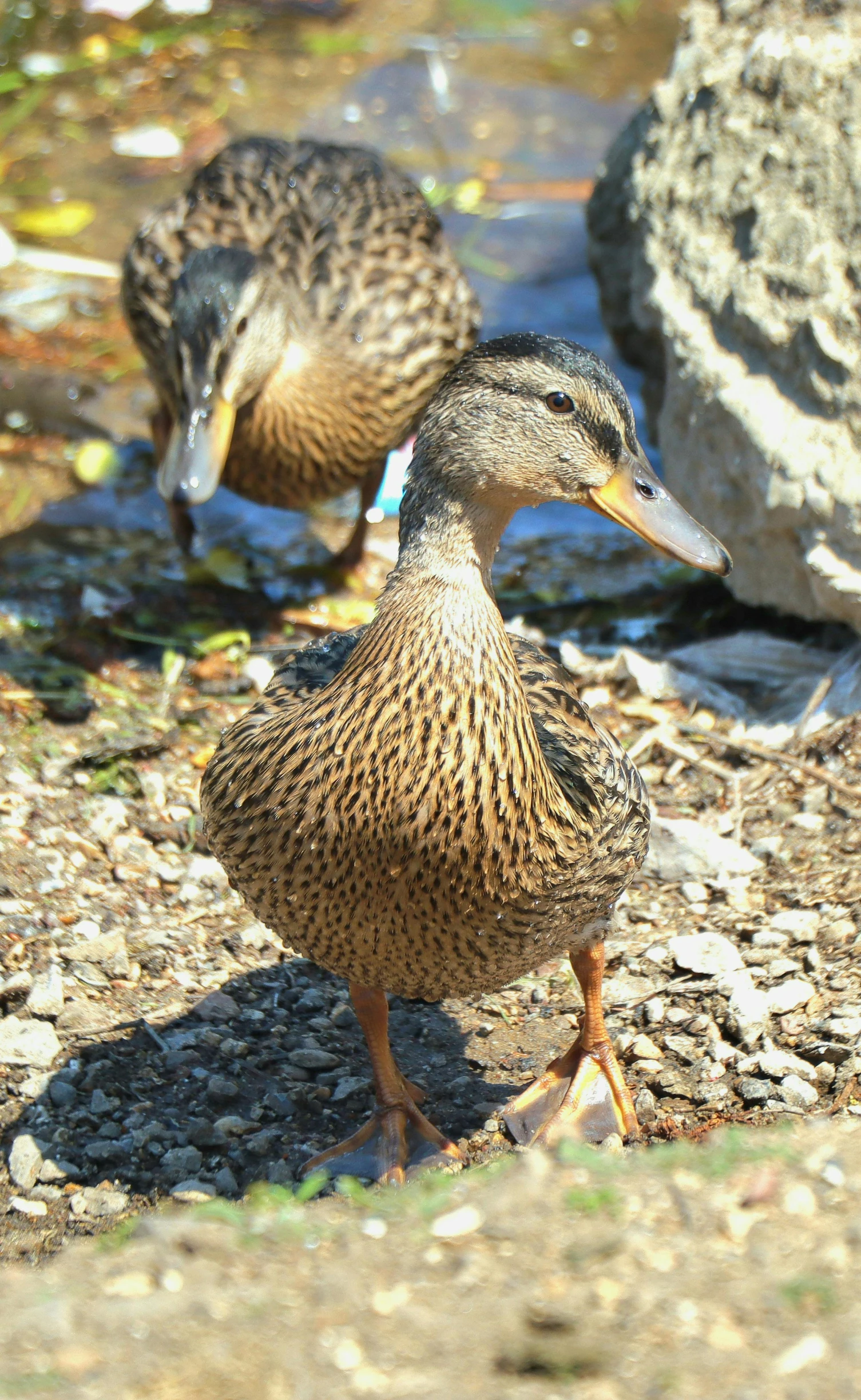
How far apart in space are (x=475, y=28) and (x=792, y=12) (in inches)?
179

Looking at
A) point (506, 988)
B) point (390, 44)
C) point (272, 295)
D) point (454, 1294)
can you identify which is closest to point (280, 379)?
point (272, 295)

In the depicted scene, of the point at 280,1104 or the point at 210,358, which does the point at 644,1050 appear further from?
the point at 210,358

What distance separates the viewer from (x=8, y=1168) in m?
3.13

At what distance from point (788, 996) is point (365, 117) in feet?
19.7

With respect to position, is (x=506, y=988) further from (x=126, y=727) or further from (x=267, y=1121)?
(x=126, y=727)

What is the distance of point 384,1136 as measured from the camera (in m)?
3.25

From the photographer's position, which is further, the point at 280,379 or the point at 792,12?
the point at 280,379

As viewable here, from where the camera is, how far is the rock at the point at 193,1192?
3051 millimetres

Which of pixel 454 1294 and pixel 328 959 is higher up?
pixel 454 1294

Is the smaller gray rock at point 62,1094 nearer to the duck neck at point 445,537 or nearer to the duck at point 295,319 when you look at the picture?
Answer: the duck neck at point 445,537

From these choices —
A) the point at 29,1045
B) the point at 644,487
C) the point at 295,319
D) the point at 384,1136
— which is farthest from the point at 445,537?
the point at 295,319

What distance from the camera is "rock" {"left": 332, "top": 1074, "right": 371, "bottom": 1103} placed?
348 cm

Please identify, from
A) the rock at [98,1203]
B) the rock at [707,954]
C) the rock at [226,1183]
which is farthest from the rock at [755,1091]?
the rock at [98,1203]

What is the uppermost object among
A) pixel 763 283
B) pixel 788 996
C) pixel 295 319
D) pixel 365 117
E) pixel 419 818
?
pixel 763 283
